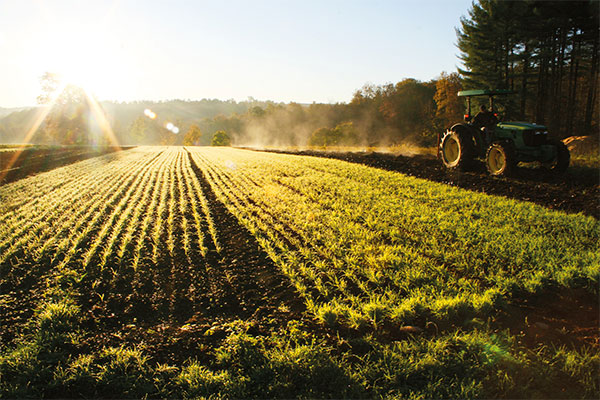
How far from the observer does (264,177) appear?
12.9 metres

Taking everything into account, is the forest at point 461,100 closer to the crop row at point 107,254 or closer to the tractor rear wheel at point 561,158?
the tractor rear wheel at point 561,158

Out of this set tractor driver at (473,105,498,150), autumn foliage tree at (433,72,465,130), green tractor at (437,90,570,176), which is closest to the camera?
green tractor at (437,90,570,176)

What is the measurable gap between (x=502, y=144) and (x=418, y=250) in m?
6.28

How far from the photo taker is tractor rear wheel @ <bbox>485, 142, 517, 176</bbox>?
904 centimetres

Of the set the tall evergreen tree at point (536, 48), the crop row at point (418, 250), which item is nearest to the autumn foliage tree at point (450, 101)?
the tall evergreen tree at point (536, 48)

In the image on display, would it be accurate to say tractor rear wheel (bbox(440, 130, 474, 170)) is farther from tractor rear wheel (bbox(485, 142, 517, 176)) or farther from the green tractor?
tractor rear wheel (bbox(485, 142, 517, 176))

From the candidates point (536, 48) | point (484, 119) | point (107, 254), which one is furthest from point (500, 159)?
point (536, 48)

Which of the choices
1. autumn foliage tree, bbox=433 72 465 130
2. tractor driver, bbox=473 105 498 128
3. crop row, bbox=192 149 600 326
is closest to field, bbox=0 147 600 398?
crop row, bbox=192 149 600 326

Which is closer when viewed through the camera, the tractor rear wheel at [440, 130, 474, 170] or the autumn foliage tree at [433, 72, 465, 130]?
the tractor rear wheel at [440, 130, 474, 170]

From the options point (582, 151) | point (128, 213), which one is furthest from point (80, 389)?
point (582, 151)

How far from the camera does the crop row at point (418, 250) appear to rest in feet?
11.7

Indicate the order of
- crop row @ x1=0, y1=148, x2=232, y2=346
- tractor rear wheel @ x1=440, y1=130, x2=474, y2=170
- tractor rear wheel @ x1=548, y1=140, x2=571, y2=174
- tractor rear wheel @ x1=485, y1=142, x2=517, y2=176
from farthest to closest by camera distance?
tractor rear wheel @ x1=440, y1=130, x2=474, y2=170 → tractor rear wheel @ x1=548, y1=140, x2=571, y2=174 → tractor rear wheel @ x1=485, y1=142, x2=517, y2=176 → crop row @ x1=0, y1=148, x2=232, y2=346

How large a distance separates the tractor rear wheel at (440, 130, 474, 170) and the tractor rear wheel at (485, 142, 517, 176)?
77 centimetres

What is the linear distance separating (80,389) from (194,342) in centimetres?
94
